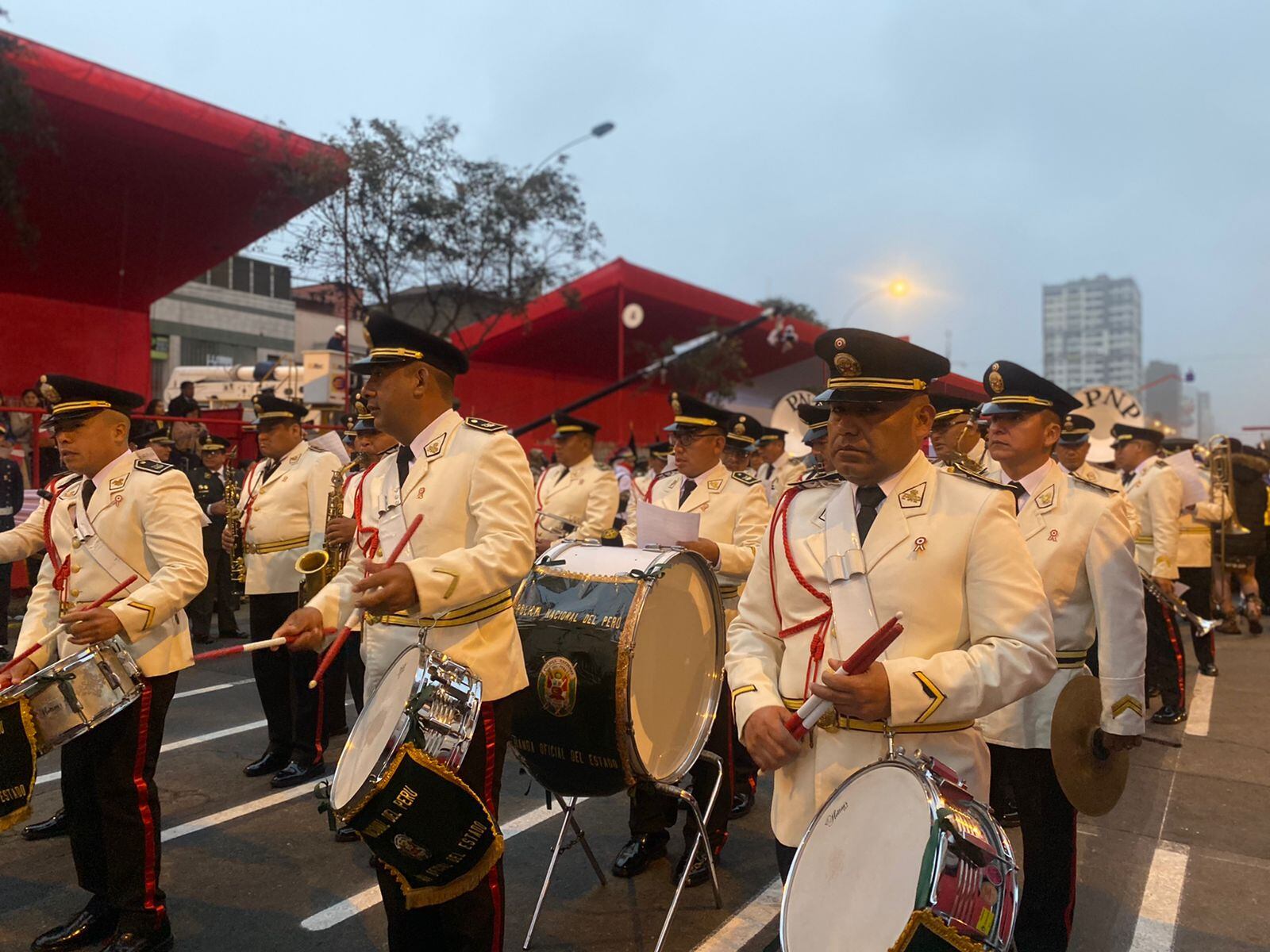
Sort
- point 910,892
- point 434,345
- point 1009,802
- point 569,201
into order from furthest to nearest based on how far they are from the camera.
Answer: point 569,201, point 1009,802, point 434,345, point 910,892

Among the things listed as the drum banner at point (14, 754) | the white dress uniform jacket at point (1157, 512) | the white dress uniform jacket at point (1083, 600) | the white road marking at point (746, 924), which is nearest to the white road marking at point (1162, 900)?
the white dress uniform jacket at point (1083, 600)

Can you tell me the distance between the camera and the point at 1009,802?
17.9ft

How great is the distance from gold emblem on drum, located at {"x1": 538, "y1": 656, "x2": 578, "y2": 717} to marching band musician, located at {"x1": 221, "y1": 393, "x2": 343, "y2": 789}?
279 centimetres

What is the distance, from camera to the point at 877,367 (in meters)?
2.58

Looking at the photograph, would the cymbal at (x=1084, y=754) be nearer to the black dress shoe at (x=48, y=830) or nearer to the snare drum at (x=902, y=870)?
the snare drum at (x=902, y=870)

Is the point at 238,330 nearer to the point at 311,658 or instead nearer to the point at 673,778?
the point at 311,658

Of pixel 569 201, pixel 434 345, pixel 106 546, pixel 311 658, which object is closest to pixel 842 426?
pixel 434 345

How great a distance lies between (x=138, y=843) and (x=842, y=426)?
3.09 metres

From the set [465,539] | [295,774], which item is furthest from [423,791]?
[295,774]

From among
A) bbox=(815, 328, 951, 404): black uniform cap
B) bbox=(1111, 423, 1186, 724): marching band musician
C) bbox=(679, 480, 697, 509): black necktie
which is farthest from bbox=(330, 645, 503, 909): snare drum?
bbox=(1111, 423, 1186, 724): marching band musician

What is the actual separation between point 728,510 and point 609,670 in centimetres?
216

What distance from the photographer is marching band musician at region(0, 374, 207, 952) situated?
3.76 metres

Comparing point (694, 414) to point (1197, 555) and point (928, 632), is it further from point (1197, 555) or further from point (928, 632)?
point (1197, 555)

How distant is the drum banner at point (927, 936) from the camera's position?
6.37ft
